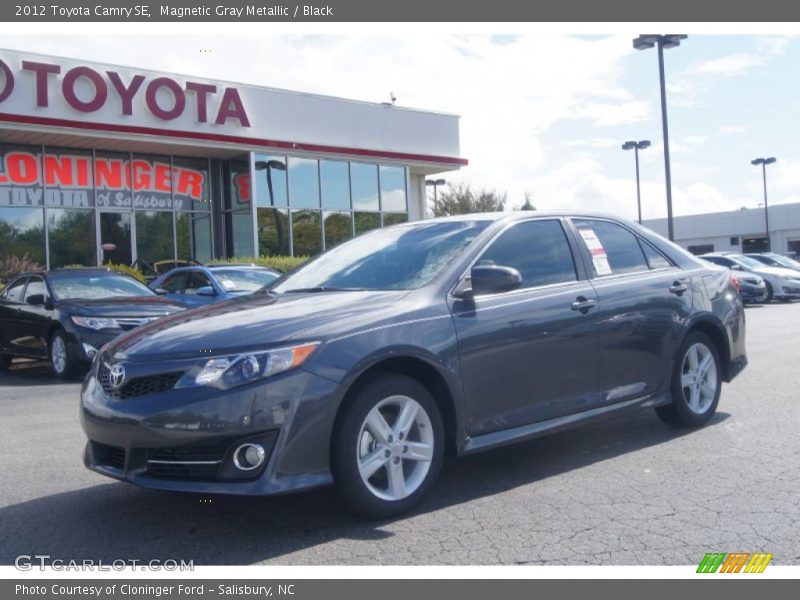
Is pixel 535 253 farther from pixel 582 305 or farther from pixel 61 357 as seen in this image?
pixel 61 357

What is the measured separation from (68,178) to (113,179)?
114 centimetres

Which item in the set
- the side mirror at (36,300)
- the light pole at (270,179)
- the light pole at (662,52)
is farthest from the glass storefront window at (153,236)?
the light pole at (662,52)

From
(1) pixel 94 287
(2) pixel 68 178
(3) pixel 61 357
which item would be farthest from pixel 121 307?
(2) pixel 68 178

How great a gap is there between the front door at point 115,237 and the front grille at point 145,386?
1827cm

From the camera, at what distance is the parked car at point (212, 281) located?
13500 mm

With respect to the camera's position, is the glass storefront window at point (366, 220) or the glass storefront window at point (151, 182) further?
the glass storefront window at point (366, 220)

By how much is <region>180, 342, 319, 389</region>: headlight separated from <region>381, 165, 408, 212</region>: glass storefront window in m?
22.2

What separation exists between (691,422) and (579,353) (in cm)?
154

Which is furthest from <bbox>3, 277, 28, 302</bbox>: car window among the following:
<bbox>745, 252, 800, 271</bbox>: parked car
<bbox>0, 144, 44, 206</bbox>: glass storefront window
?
<bbox>745, 252, 800, 271</bbox>: parked car

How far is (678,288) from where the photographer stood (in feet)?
20.9

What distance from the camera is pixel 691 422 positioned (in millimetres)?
6469

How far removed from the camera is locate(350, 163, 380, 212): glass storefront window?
25484 millimetres

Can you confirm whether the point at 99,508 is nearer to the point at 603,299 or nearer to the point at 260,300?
the point at 260,300

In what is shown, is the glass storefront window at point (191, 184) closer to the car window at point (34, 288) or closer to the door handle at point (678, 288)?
the car window at point (34, 288)
